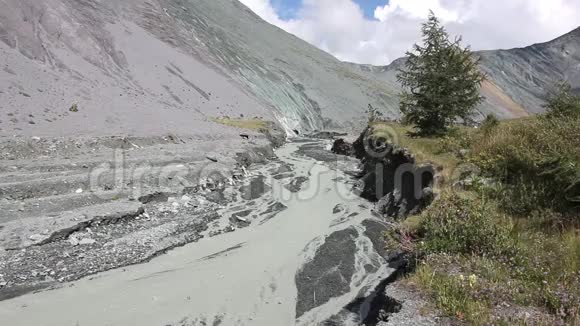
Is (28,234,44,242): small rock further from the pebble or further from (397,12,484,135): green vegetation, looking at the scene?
(397,12,484,135): green vegetation

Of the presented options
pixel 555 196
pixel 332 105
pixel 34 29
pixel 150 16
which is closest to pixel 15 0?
pixel 34 29

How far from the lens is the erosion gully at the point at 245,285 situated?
353 inches

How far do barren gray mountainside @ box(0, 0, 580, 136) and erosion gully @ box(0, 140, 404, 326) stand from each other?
13.4 m

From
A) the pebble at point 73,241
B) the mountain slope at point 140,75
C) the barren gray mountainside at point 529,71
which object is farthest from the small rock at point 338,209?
the barren gray mountainside at point 529,71

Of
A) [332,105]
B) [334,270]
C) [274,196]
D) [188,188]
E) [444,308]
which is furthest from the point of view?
[332,105]

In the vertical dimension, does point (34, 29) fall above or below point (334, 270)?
above

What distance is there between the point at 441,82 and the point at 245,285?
13.6 meters

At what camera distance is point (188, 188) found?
18406 mm

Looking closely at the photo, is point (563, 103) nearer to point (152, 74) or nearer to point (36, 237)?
point (36, 237)

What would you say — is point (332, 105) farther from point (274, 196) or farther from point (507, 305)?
point (507, 305)

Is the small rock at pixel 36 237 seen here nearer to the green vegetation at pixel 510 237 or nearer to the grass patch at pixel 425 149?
the green vegetation at pixel 510 237

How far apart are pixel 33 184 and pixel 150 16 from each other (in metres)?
48.6

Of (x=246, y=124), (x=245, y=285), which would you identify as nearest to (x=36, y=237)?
(x=245, y=285)

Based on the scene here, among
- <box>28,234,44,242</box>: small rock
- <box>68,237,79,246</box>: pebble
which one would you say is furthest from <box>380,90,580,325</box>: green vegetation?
<box>28,234,44,242</box>: small rock
